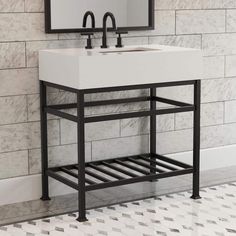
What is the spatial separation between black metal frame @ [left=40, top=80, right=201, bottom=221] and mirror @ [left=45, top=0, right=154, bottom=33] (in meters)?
0.40

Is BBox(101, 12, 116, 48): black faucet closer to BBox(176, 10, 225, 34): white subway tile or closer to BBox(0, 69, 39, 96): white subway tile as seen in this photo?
BBox(0, 69, 39, 96): white subway tile

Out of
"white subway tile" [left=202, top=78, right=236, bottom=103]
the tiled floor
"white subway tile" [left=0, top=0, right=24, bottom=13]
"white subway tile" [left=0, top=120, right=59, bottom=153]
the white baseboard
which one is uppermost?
"white subway tile" [left=0, top=0, right=24, bottom=13]

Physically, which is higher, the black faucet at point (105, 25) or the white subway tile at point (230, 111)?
the black faucet at point (105, 25)

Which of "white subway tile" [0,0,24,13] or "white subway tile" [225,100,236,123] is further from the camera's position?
"white subway tile" [225,100,236,123]

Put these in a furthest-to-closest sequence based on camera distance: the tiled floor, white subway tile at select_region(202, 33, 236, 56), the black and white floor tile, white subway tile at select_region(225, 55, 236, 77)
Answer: white subway tile at select_region(225, 55, 236, 77), white subway tile at select_region(202, 33, 236, 56), the tiled floor, the black and white floor tile

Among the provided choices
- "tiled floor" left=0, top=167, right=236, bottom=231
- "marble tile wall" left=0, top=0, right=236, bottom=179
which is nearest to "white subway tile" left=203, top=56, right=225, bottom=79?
"marble tile wall" left=0, top=0, right=236, bottom=179

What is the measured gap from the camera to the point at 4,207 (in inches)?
151

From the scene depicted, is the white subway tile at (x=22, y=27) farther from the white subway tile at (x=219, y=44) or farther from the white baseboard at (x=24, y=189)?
the white subway tile at (x=219, y=44)

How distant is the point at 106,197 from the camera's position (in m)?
4.02

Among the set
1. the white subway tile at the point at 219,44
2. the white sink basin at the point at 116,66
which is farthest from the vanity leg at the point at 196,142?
the white subway tile at the point at 219,44

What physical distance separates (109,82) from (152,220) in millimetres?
840

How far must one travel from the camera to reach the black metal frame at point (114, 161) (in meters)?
3.58

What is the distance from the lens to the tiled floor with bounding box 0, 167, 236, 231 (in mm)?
3734

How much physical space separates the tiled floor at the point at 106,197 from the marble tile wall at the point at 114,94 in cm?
23
